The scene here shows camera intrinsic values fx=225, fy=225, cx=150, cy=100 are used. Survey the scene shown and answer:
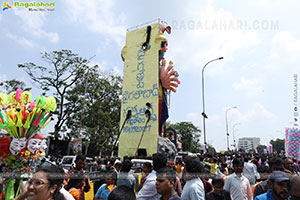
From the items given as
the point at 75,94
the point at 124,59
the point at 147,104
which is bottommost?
the point at 147,104

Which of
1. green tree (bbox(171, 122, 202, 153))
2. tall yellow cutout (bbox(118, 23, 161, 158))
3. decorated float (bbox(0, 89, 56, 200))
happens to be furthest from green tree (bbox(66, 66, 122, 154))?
green tree (bbox(171, 122, 202, 153))

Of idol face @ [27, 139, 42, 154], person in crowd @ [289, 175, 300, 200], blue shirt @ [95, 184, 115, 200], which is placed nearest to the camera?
person in crowd @ [289, 175, 300, 200]

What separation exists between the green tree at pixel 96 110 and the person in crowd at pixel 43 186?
2027 centimetres

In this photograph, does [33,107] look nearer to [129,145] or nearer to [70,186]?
[70,186]

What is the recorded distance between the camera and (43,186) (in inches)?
85.2

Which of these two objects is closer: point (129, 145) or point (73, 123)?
point (129, 145)

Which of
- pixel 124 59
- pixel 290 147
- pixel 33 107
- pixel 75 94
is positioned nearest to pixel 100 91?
pixel 75 94

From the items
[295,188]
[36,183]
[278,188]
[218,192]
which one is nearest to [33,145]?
[36,183]

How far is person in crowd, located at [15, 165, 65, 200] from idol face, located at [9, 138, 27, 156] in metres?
2.62

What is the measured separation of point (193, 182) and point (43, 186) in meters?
1.87

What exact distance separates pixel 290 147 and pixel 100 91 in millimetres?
19260

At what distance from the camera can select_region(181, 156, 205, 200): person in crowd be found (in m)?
2.95

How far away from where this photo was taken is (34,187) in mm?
2127

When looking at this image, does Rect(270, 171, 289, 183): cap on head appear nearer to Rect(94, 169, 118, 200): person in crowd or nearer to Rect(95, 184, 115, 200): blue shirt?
Rect(94, 169, 118, 200): person in crowd
